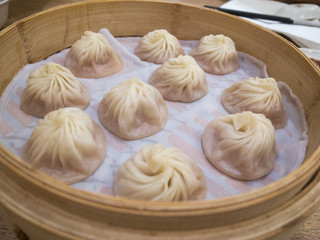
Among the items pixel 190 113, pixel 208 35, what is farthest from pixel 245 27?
pixel 190 113

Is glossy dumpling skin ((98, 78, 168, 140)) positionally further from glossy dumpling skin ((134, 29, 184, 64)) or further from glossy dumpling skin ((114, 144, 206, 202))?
glossy dumpling skin ((134, 29, 184, 64))

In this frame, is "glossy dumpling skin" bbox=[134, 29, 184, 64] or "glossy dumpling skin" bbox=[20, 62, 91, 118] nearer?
"glossy dumpling skin" bbox=[20, 62, 91, 118]

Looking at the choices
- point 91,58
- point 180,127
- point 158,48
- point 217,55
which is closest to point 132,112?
point 180,127

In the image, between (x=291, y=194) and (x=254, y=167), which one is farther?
(x=254, y=167)

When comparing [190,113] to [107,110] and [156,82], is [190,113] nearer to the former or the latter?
[156,82]

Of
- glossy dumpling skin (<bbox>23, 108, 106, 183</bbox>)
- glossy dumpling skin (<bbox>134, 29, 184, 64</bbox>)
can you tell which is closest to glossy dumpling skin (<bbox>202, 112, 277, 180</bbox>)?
glossy dumpling skin (<bbox>23, 108, 106, 183</bbox>)

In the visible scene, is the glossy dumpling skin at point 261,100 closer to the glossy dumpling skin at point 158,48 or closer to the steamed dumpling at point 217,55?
the steamed dumpling at point 217,55

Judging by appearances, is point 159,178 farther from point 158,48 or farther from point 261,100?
point 158,48
